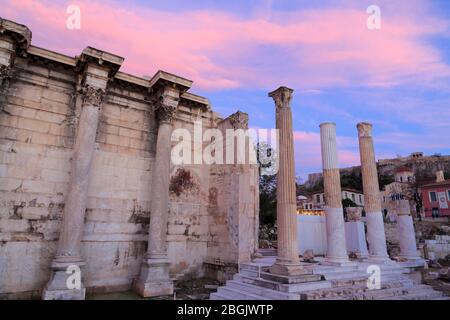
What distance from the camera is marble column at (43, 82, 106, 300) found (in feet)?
21.5

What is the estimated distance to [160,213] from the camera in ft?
28.1

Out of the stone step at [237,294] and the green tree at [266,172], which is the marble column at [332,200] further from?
the green tree at [266,172]

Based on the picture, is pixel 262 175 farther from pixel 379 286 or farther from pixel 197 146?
pixel 379 286

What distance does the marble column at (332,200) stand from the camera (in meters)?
9.12

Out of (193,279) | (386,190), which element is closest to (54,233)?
(193,279)

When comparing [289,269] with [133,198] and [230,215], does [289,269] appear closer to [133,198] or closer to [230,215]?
[230,215]

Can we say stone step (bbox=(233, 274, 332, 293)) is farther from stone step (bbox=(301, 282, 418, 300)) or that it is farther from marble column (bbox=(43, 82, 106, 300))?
marble column (bbox=(43, 82, 106, 300))

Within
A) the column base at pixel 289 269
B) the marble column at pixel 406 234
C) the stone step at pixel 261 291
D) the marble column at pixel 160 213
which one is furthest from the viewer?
the marble column at pixel 406 234

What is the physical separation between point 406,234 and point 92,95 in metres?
14.2

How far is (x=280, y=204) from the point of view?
7738 millimetres

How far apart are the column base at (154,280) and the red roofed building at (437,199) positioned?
42926 mm

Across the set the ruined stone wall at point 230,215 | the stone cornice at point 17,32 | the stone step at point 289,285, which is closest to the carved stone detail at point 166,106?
the ruined stone wall at point 230,215

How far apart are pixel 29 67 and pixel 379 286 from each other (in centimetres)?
1167

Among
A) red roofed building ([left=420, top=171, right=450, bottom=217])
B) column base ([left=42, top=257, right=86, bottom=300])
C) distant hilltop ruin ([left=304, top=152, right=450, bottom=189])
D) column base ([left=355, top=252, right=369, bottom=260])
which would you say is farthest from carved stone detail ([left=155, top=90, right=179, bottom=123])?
distant hilltop ruin ([left=304, top=152, right=450, bottom=189])
